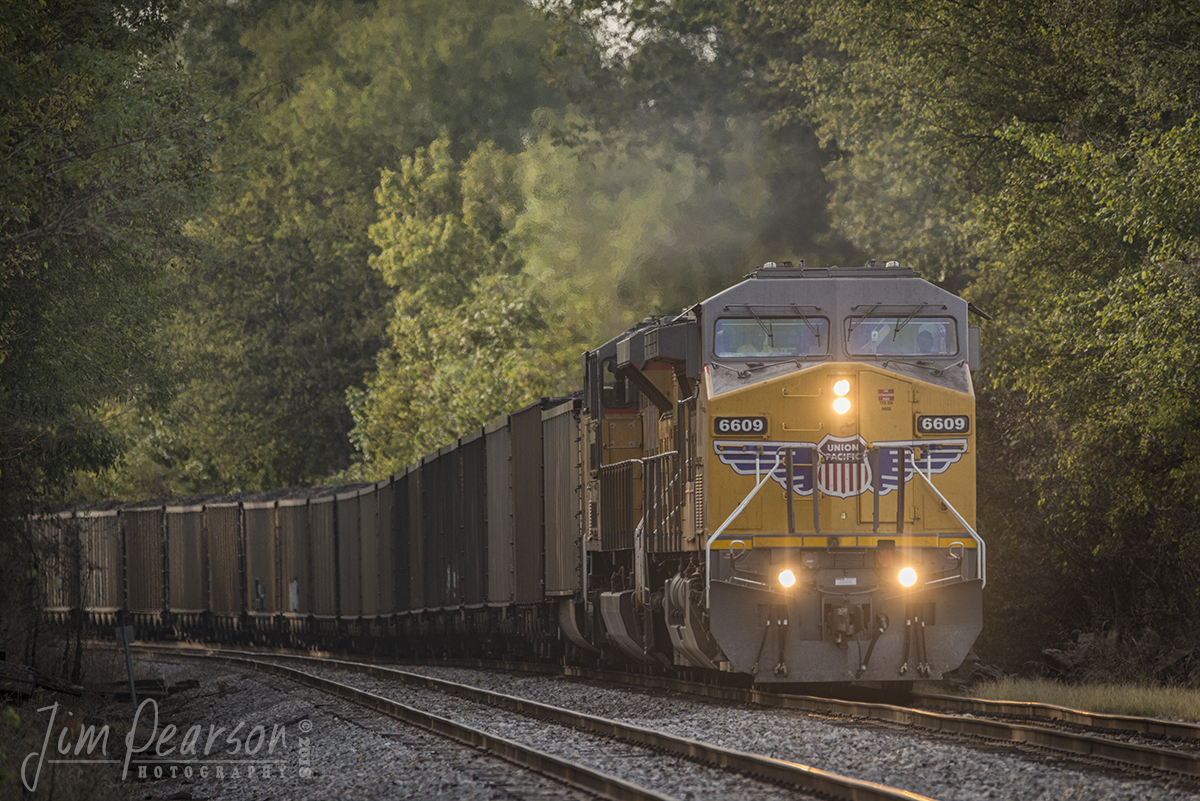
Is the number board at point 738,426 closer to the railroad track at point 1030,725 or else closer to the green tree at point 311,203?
the railroad track at point 1030,725

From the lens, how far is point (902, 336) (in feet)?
44.5

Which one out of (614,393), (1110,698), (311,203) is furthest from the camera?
(311,203)

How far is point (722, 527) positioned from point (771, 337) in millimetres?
1918

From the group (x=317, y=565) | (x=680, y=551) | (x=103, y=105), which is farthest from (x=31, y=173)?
(x=317, y=565)

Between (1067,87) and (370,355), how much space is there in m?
44.5

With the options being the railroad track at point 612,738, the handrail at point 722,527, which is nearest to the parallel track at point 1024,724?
the railroad track at point 612,738

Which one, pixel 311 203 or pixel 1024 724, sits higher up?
pixel 311 203

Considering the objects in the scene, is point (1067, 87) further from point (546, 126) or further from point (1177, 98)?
point (546, 126)

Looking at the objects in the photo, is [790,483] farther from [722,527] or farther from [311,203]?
[311,203]

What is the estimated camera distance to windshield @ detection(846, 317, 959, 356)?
1349 cm

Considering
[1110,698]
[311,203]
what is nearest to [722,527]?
[1110,698]

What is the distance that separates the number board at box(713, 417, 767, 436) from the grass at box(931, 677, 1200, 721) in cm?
373

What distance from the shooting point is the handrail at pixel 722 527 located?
12702 mm

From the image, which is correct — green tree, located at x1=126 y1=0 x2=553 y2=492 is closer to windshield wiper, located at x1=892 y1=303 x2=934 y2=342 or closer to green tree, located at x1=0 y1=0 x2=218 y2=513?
green tree, located at x1=0 y1=0 x2=218 y2=513
